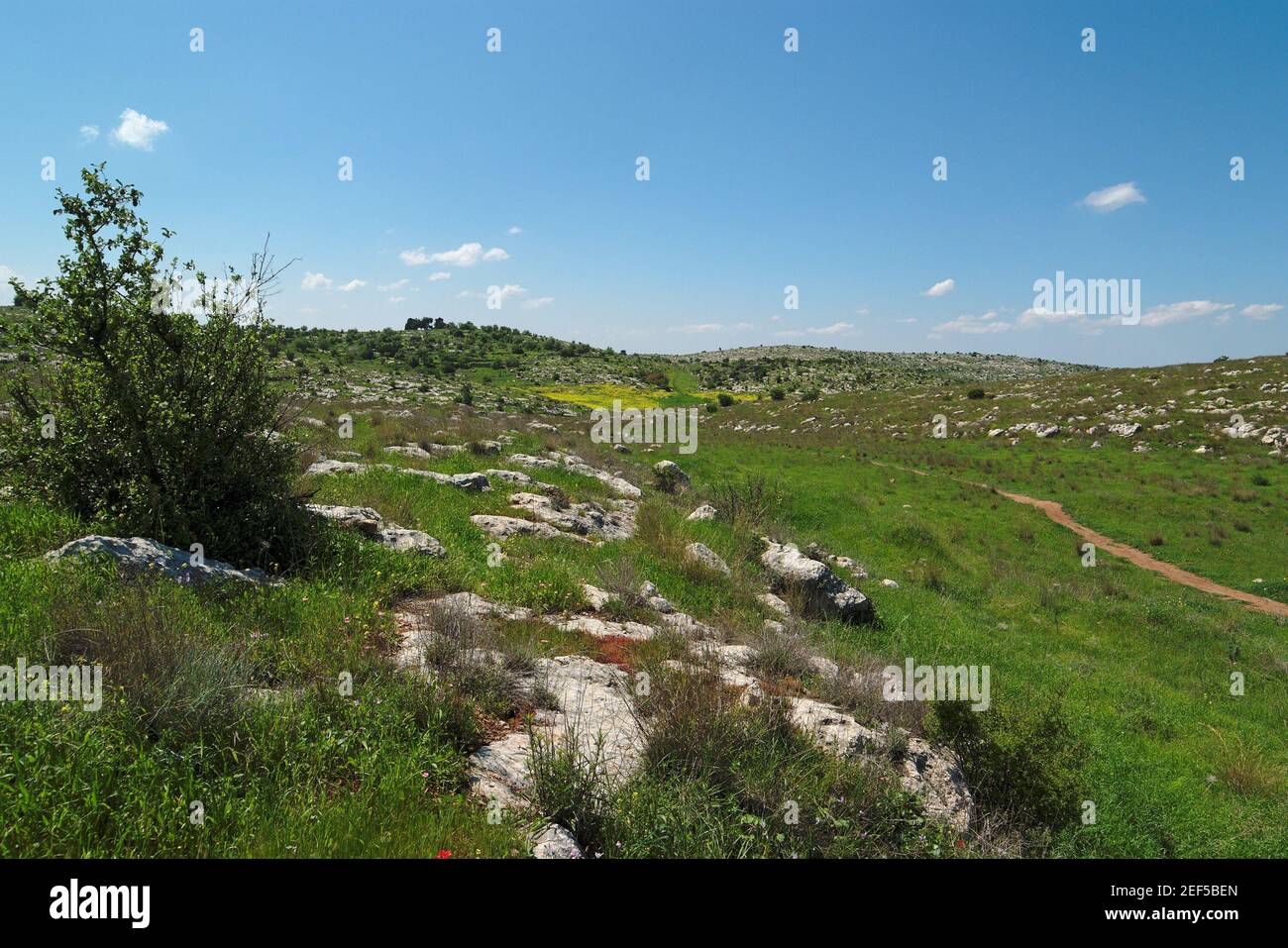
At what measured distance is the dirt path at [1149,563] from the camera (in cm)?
1630

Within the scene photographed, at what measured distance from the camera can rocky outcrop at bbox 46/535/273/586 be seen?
5.05m

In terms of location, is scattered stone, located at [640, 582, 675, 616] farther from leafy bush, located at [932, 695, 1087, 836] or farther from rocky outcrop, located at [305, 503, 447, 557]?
leafy bush, located at [932, 695, 1087, 836]

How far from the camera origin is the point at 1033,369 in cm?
11688

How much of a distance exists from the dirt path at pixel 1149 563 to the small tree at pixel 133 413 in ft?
77.2

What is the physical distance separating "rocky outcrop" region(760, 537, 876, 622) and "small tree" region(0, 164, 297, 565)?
821cm

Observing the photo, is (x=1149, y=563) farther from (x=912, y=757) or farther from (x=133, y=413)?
(x=133, y=413)

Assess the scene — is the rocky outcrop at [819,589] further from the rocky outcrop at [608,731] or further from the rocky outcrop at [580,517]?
the rocky outcrop at [608,731]

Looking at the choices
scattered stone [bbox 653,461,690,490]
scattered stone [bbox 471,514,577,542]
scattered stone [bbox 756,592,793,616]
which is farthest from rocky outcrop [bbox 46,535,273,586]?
scattered stone [bbox 653,461,690,490]

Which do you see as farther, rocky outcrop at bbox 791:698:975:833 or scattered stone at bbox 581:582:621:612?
scattered stone at bbox 581:582:621:612

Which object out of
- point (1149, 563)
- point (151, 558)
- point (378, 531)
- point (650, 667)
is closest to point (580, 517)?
point (378, 531)

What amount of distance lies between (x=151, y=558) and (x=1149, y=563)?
26.3m

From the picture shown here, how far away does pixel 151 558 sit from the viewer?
5.28 metres
